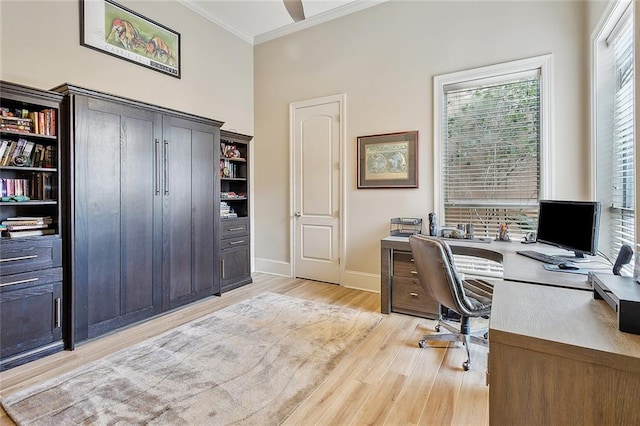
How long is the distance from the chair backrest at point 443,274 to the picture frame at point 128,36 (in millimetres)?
3470

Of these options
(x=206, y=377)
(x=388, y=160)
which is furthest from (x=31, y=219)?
(x=388, y=160)

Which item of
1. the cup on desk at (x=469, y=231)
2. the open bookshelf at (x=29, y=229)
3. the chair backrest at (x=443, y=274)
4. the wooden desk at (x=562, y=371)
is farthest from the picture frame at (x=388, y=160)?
the open bookshelf at (x=29, y=229)

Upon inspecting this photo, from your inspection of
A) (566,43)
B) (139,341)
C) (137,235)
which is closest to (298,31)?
(566,43)

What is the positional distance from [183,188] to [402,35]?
3.00 meters

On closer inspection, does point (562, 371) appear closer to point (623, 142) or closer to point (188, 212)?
point (623, 142)

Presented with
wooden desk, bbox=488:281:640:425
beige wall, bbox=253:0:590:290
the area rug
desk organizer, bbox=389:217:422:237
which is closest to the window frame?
beige wall, bbox=253:0:590:290

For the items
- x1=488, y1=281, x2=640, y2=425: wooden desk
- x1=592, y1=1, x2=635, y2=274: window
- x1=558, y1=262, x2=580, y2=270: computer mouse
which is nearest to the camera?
x1=488, y1=281, x2=640, y2=425: wooden desk

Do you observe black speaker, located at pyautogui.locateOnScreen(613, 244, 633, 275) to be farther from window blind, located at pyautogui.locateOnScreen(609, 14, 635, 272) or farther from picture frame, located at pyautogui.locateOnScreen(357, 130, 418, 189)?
picture frame, located at pyautogui.locateOnScreen(357, 130, 418, 189)

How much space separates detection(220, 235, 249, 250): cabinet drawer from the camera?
12.8ft

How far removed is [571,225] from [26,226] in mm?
3935

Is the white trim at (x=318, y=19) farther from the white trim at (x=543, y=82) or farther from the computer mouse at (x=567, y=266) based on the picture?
the computer mouse at (x=567, y=266)

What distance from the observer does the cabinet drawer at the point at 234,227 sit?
393 cm

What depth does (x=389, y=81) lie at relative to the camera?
3.76 m

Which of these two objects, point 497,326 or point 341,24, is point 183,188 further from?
point 497,326
